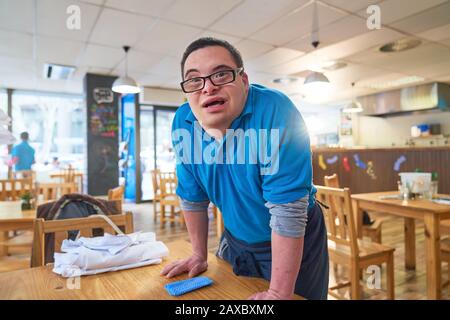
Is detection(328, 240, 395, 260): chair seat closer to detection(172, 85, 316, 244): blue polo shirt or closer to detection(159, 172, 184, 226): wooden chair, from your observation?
detection(172, 85, 316, 244): blue polo shirt

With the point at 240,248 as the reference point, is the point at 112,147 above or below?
above

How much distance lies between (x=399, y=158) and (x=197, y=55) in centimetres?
535

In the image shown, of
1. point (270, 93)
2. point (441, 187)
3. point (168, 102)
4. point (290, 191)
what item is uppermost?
point (168, 102)

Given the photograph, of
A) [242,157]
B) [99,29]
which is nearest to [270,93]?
[242,157]

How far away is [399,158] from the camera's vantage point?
5.18m

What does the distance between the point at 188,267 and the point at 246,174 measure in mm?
341

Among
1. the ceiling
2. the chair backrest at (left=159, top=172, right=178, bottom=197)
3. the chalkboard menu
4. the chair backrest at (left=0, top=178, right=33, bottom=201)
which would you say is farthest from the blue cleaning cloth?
the chalkboard menu

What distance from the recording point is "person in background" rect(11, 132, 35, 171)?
5852mm

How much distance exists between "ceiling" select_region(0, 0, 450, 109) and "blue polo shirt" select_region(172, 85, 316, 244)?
2.52 meters

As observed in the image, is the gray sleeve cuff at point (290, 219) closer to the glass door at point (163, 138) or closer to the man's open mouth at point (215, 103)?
the man's open mouth at point (215, 103)

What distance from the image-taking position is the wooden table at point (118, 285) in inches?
29.5

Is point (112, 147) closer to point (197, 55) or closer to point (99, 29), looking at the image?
point (99, 29)

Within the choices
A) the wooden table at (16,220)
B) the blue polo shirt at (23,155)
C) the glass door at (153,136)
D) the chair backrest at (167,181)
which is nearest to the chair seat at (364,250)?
the wooden table at (16,220)

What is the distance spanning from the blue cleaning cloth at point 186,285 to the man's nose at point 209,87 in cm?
50
